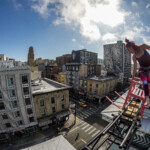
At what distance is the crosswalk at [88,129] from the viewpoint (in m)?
26.8

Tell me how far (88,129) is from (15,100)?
24.1 m

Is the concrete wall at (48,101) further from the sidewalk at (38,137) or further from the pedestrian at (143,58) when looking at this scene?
the pedestrian at (143,58)

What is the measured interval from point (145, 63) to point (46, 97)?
2637 cm

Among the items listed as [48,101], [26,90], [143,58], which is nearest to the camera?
[143,58]

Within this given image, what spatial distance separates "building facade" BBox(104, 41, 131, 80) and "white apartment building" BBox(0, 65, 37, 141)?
71477mm

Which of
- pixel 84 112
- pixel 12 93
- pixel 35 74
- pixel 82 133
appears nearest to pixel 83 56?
pixel 35 74

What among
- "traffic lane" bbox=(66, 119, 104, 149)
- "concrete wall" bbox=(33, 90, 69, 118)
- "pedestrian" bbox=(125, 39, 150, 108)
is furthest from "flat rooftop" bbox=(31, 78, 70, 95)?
"pedestrian" bbox=(125, 39, 150, 108)

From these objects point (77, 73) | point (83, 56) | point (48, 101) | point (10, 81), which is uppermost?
point (83, 56)

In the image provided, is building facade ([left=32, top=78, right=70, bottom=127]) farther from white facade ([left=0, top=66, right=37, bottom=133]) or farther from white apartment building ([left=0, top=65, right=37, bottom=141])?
white facade ([left=0, top=66, right=37, bottom=133])

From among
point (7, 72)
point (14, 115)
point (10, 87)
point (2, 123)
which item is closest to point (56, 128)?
point (14, 115)

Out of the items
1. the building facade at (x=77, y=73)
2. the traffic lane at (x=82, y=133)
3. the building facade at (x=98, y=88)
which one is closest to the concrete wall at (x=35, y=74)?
the building facade at (x=77, y=73)

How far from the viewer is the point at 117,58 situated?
3327 inches

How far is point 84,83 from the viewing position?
53.4m

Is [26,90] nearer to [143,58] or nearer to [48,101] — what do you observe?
[48,101]
